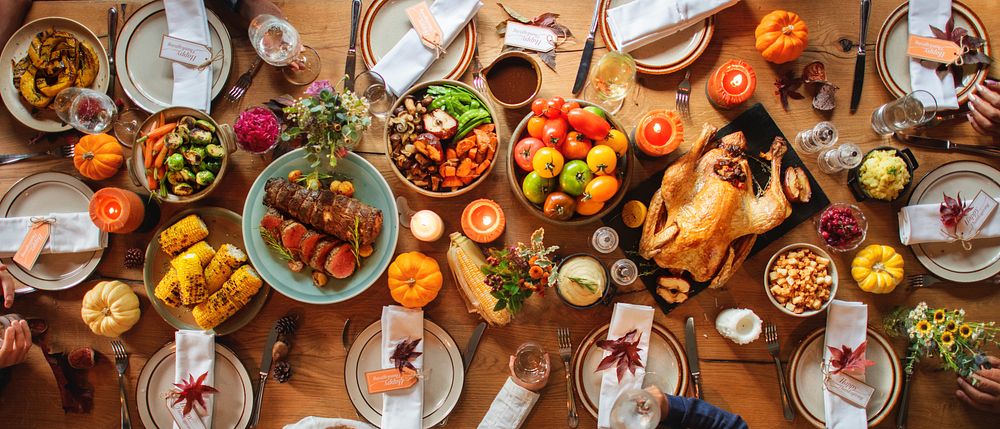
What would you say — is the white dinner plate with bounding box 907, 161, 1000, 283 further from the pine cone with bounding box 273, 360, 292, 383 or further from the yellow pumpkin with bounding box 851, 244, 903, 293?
the pine cone with bounding box 273, 360, 292, 383

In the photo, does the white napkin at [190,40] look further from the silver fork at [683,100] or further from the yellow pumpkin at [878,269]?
the yellow pumpkin at [878,269]

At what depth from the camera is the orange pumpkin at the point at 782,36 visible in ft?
7.95

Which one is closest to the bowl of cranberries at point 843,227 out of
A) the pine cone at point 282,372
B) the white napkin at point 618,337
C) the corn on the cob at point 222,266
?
the white napkin at point 618,337

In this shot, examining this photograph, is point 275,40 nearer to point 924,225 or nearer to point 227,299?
point 227,299

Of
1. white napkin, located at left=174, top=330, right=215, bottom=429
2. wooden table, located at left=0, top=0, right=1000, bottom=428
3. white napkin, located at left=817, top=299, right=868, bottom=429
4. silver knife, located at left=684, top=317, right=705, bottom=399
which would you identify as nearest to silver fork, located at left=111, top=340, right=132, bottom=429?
wooden table, located at left=0, top=0, right=1000, bottom=428

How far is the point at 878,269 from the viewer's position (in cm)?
239

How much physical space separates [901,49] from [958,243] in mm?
939

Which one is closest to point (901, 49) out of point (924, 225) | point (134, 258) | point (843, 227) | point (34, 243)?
point (924, 225)

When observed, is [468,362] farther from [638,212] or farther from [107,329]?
[107,329]

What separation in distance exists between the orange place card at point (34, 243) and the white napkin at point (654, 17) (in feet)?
9.08

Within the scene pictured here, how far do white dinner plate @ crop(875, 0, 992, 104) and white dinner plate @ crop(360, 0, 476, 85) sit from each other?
6.34 feet

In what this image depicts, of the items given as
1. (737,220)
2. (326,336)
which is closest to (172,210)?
(326,336)

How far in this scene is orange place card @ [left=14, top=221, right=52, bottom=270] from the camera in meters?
2.43

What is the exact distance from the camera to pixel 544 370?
2.40 metres
